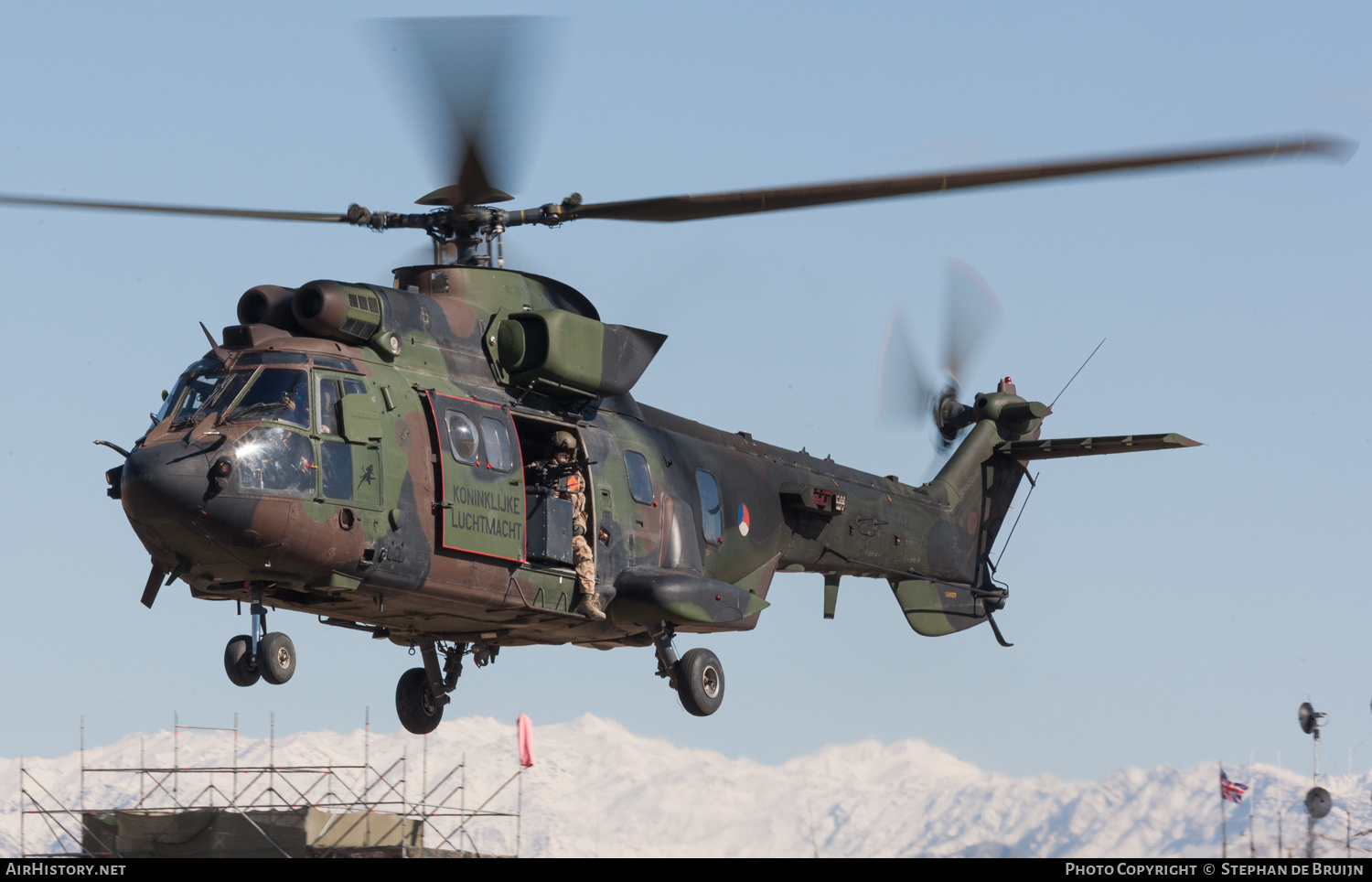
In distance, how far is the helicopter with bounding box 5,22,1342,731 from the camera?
18.8 m

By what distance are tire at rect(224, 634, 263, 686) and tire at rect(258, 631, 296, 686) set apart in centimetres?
13

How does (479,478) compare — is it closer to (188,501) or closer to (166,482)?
(188,501)

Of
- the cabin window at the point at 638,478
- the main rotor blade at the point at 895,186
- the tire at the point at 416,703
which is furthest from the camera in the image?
the tire at the point at 416,703

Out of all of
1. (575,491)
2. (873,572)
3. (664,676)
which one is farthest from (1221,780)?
(575,491)

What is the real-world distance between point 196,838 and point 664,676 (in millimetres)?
19020

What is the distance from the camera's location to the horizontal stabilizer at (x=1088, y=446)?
27.0 meters

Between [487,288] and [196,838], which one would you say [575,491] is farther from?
[196,838]

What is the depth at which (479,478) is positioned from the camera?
67.2 ft

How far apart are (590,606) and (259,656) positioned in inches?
168

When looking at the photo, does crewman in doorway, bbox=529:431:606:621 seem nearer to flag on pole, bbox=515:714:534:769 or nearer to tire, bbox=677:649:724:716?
tire, bbox=677:649:724:716

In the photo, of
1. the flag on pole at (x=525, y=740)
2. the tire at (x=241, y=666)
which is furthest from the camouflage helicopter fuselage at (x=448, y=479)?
the flag on pole at (x=525, y=740)

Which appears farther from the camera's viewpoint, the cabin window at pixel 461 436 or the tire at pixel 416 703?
the tire at pixel 416 703

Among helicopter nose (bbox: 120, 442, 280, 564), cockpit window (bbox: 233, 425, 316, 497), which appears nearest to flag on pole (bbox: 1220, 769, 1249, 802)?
cockpit window (bbox: 233, 425, 316, 497)

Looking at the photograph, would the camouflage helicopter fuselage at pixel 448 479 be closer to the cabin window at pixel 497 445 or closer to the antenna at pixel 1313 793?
the cabin window at pixel 497 445
